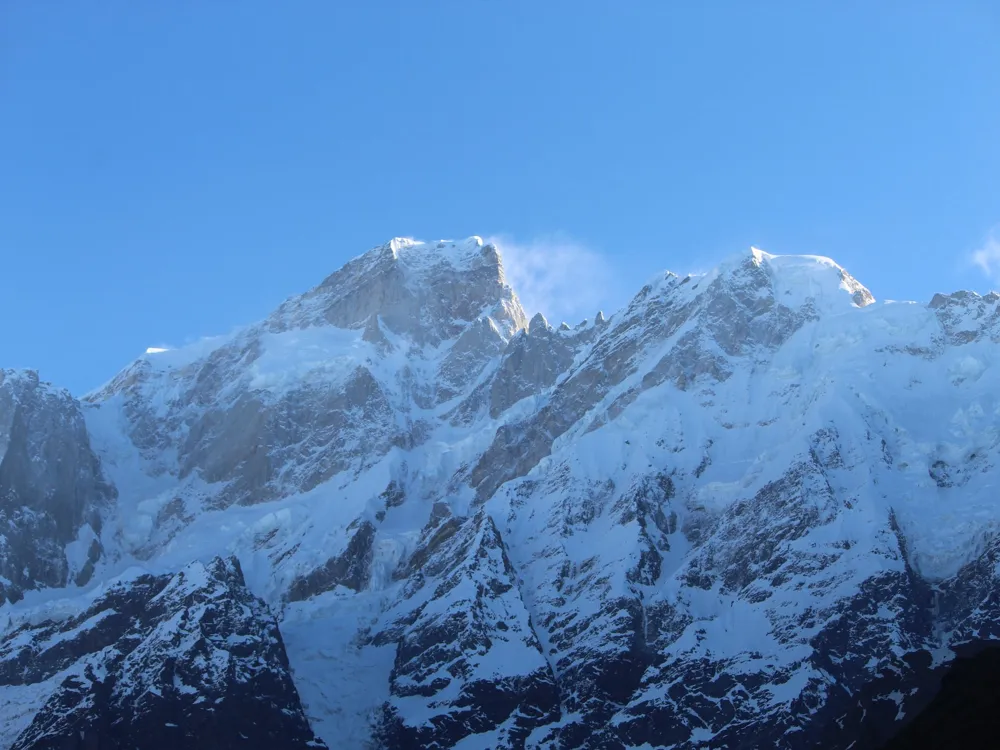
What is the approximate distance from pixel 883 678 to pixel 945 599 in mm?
12713

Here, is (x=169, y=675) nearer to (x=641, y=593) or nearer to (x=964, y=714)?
(x=641, y=593)

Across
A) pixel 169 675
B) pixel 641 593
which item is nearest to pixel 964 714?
pixel 641 593

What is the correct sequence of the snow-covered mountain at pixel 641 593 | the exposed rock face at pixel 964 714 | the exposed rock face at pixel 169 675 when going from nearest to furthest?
the exposed rock face at pixel 964 714 < the snow-covered mountain at pixel 641 593 < the exposed rock face at pixel 169 675

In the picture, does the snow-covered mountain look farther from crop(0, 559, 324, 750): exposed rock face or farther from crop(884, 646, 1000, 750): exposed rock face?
crop(884, 646, 1000, 750): exposed rock face

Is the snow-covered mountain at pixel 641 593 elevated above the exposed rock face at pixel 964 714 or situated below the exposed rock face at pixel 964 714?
above

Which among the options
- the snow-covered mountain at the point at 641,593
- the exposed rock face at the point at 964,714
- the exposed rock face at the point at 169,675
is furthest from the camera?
the exposed rock face at the point at 169,675

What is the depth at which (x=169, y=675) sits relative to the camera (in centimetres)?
15950

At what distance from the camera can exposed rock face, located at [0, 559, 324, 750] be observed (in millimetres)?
156500

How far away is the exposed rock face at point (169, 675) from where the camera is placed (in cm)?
15650

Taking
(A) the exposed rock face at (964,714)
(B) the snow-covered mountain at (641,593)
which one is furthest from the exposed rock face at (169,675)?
(A) the exposed rock face at (964,714)

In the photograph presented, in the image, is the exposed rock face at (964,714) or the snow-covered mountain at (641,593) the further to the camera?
the snow-covered mountain at (641,593)

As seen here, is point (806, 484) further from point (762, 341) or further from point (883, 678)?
point (762, 341)

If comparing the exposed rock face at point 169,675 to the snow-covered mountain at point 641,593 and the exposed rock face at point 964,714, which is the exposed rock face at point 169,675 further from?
the exposed rock face at point 964,714

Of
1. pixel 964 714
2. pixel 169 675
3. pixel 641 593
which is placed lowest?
pixel 964 714
